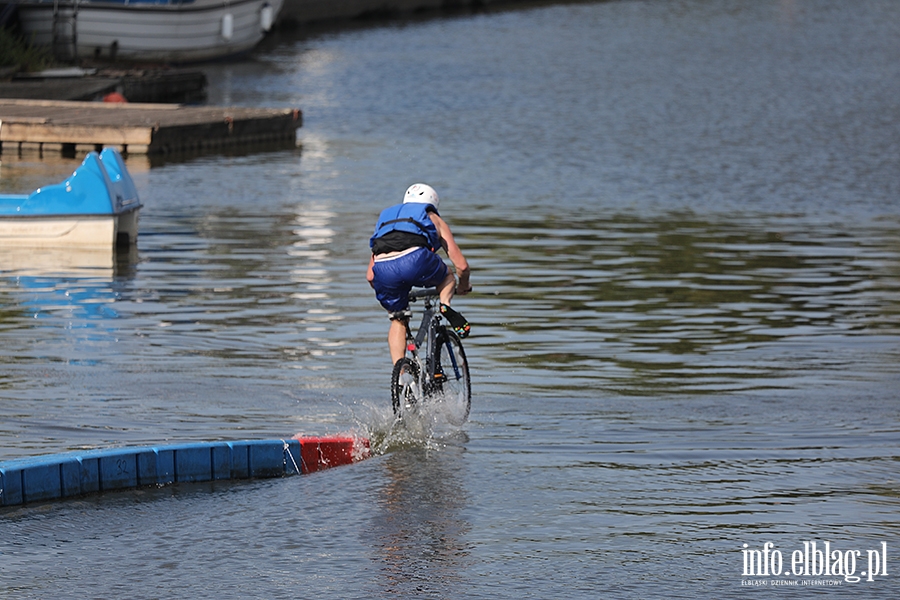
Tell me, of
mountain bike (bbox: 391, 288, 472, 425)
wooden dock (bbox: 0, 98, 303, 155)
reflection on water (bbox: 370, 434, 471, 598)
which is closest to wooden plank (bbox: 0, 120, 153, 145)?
wooden dock (bbox: 0, 98, 303, 155)

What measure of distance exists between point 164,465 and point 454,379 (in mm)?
2050

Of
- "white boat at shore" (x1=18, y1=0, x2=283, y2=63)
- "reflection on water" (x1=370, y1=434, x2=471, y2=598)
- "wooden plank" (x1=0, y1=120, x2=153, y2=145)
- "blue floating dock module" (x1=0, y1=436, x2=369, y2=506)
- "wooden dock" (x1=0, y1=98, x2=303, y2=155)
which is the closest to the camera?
"reflection on water" (x1=370, y1=434, x2=471, y2=598)

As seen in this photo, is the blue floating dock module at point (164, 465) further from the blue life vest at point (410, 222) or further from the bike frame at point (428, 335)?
the blue life vest at point (410, 222)

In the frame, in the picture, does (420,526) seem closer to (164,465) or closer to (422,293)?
(164,465)

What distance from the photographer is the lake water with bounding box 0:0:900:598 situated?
663cm

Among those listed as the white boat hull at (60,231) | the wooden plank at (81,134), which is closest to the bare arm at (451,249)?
the white boat hull at (60,231)

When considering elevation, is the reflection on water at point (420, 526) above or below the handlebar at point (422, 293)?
below

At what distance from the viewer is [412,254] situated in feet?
28.3

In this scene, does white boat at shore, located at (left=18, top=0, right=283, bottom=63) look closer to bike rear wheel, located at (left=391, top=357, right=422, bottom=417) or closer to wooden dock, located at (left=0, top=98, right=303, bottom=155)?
wooden dock, located at (left=0, top=98, right=303, bottom=155)

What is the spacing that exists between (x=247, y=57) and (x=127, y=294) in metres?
36.9

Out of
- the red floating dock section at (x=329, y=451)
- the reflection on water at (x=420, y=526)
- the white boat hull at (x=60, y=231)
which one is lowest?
the reflection on water at (x=420, y=526)

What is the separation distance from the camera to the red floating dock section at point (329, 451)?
8109 mm

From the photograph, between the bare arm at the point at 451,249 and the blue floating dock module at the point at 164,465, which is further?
the bare arm at the point at 451,249

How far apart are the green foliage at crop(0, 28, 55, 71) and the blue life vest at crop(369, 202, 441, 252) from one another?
28.8 metres
